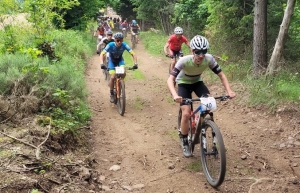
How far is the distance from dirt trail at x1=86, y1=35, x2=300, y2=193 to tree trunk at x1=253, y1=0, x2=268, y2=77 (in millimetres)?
982

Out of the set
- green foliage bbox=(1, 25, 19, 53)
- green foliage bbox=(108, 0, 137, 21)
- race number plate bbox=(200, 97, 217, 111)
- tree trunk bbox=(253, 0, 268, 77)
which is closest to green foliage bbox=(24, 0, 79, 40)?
green foliage bbox=(1, 25, 19, 53)

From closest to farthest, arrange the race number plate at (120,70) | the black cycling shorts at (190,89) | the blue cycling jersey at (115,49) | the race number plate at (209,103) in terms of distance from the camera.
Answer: the race number plate at (209,103) → the black cycling shorts at (190,89) → the race number plate at (120,70) → the blue cycling jersey at (115,49)

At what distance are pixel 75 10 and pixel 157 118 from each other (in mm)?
17299

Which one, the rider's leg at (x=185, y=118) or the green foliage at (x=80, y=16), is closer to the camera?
the rider's leg at (x=185, y=118)

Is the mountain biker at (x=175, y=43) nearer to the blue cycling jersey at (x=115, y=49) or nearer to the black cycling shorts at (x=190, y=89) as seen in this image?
the blue cycling jersey at (x=115, y=49)

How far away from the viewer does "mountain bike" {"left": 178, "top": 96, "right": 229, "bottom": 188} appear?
4.56 meters

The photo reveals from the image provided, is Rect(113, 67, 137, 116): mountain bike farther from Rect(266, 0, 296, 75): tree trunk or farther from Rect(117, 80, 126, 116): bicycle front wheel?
Rect(266, 0, 296, 75): tree trunk

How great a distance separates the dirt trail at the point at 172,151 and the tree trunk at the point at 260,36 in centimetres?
98

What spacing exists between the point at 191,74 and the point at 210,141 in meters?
1.24

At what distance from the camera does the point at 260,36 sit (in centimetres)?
973

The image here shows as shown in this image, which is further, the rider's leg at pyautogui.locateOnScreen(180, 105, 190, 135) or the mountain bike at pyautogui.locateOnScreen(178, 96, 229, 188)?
the rider's leg at pyautogui.locateOnScreen(180, 105, 190, 135)

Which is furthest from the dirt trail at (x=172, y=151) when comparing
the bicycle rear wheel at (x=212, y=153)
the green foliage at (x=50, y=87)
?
the green foliage at (x=50, y=87)

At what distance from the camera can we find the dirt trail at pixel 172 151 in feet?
16.3

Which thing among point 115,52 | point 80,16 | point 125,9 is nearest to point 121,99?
point 115,52
